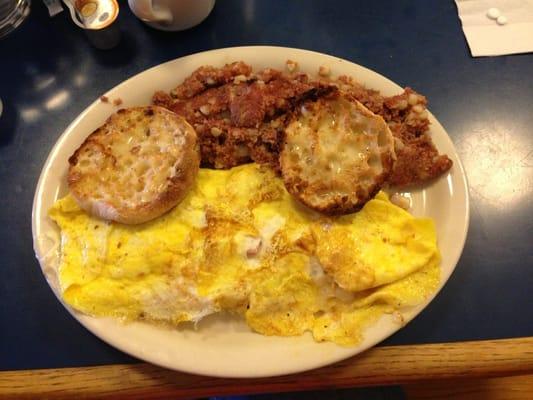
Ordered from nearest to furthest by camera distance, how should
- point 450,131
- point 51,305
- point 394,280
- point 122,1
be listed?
point 394,280
point 51,305
point 450,131
point 122,1

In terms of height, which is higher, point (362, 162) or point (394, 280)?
point (362, 162)

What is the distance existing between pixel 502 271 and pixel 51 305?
3.77 ft

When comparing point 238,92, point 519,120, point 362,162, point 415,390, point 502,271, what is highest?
point 238,92

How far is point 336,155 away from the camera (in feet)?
3.67

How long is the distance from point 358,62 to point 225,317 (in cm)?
91

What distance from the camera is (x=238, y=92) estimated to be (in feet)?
4.14

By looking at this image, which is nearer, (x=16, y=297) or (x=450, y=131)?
(x=16, y=297)

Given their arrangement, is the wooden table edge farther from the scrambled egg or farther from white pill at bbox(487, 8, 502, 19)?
white pill at bbox(487, 8, 502, 19)

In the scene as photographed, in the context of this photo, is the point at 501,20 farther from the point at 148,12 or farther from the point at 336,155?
the point at 148,12

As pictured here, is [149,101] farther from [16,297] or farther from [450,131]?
[450,131]

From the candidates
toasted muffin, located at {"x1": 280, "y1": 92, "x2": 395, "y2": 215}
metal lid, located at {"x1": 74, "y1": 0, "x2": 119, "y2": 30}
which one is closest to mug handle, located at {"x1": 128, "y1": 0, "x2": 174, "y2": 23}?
metal lid, located at {"x1": 74, "y1": 0, "x2": 119, "y2": 30}

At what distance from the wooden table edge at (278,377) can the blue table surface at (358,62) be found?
39 millimetres

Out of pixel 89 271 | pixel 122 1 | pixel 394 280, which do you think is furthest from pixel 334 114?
pixel 122 1

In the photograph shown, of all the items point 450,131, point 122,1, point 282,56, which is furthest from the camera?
point 122,1
